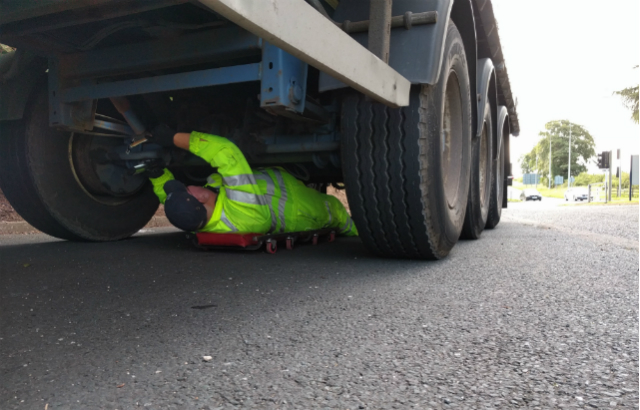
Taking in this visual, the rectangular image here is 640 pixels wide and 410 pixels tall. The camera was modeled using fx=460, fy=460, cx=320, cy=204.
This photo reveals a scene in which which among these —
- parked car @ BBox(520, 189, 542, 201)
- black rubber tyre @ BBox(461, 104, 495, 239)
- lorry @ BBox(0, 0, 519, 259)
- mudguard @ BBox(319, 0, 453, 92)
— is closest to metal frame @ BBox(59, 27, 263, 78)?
lorry @ BBox(0, 0, 519, 259)

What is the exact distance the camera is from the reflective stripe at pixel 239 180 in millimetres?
2965

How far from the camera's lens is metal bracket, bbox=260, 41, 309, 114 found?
1979mm

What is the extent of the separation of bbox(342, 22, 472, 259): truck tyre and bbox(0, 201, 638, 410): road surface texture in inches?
7.4

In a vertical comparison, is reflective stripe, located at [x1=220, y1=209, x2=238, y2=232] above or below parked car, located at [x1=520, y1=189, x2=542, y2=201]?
below

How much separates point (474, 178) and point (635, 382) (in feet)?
9.66

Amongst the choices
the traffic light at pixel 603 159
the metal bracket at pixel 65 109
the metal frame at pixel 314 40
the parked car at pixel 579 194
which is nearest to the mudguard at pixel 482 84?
the metal frame at pixel 314 40

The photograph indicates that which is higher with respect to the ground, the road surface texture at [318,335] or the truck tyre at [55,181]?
the truck tyre at [55,181]

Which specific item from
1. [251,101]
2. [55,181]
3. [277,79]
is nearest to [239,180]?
[251,101]

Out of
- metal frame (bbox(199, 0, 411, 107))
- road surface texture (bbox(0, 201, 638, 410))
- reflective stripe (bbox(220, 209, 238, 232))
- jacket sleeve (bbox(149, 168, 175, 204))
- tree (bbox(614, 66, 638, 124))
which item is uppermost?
tree (bbox(614, 66, 638, 124))

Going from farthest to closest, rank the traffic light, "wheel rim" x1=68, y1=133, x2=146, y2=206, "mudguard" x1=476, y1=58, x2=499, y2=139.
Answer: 1. the traffic light
2. "mudguard" x1=476, y1=58, x2=499, y2=139
3. "wheel rim" x1=68, y1=133, x2=146, y2=206

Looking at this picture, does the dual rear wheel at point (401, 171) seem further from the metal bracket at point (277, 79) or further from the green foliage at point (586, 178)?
the green foliage at point (586, 178)

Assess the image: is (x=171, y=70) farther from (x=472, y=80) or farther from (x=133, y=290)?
(x=472, y=80)

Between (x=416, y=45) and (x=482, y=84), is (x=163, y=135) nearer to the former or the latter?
(x=416, y=45)

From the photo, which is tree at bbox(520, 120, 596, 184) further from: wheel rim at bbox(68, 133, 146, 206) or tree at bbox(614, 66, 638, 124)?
wheel rim at bbox(68, 133, 146, 206)
